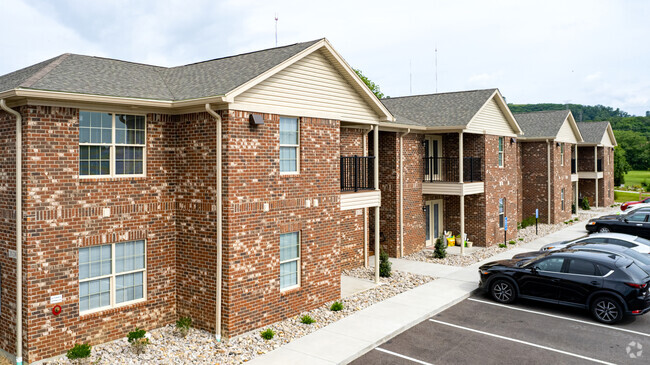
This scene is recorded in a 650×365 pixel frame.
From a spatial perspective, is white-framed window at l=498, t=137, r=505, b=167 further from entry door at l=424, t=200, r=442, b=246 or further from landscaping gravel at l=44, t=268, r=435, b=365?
landscaping gravel at l=44, t=268, r=435, b=365

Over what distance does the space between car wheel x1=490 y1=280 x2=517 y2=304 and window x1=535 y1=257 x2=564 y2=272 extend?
38.7 inches

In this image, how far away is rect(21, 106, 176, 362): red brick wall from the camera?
928cm

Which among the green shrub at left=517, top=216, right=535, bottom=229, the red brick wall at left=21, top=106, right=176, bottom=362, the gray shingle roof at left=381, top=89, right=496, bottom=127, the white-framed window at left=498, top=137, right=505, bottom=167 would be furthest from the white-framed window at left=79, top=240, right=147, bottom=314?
the green shrub at left=517, top=216, right=535, bottom=229

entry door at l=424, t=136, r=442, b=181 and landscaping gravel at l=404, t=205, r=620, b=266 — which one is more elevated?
entry door at l=424, t=136, r=442, b=181

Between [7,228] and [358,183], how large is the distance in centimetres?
970

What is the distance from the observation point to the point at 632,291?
1145 cm

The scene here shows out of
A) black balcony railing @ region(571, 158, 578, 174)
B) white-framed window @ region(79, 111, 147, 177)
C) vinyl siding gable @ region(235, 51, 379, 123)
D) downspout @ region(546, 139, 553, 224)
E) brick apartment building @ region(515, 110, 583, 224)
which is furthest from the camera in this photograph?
black balcony railing @ region(571, 158, 578, 174)

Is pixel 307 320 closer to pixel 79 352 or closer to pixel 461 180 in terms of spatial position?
pixel 79 352

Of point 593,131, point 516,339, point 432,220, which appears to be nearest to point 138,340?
point 516,339

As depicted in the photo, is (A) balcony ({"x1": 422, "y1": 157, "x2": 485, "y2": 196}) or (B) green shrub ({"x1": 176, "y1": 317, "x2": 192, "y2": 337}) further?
(A) balcony ({"x1": 422, "y1": 157, "x2": 485, "y2": 196})

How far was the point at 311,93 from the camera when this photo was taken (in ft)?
41.7

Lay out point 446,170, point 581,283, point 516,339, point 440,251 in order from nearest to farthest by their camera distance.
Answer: point 516,339 < point 581,283 < point 440,251 < point 446,170

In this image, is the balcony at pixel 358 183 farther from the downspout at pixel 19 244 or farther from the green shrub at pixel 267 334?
the downspout at pixel 19 244

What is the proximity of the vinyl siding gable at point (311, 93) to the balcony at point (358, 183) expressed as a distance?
1.48 metres
